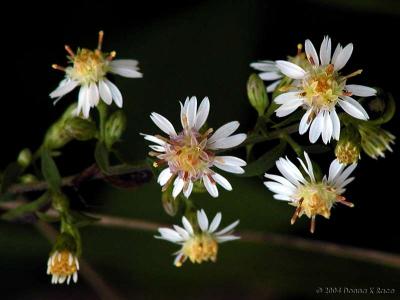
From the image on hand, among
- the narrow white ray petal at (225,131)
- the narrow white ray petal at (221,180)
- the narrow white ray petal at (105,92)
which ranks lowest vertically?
the narrow white ray petal at (221,180)

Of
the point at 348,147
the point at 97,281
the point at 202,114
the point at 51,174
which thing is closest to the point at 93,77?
the point at 51,174

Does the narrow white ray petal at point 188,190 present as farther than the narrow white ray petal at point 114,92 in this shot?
No

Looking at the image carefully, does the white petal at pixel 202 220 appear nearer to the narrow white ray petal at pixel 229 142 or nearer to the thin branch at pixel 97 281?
the narrow white ray petal at pixel 229 142

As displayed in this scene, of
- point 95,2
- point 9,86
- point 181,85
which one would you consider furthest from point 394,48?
point 9,86

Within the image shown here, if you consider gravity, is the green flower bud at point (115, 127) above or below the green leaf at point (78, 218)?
above

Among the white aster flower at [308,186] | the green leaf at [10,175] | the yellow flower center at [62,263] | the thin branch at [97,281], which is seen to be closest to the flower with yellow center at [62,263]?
the yellow flower center at [62,263]

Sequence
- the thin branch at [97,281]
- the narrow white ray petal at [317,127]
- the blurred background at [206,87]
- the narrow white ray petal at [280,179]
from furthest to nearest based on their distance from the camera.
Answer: the thin branch at [97,281], the blurred background at [206,87], the narrow white ray petal at [280,179], the narrow white ray petal at [317,127]

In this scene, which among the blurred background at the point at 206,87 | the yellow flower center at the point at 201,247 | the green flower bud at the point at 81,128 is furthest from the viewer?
the blurred background at the point at 206,87
